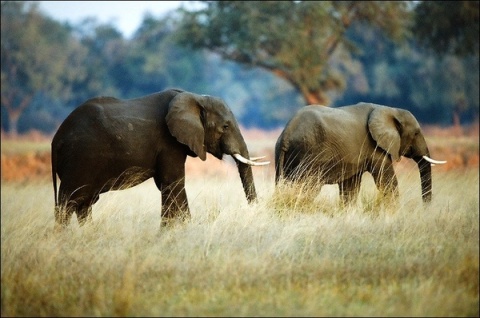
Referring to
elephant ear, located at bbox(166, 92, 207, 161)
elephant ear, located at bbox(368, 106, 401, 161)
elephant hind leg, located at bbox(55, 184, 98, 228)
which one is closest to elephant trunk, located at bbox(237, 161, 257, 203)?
elephant ear, located at bbox(166, 92, 207, 161)

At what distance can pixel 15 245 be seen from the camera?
8414 mm

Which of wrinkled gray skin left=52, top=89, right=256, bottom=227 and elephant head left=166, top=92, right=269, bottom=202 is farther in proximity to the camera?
elephant head left=166, top=92, right=269, bottom=202

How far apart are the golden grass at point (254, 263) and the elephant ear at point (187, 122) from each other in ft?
2.99

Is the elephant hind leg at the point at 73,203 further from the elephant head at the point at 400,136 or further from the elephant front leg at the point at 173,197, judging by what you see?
the elephant head at the point at 400,136

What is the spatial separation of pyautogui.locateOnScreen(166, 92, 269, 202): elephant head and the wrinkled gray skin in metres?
0.01

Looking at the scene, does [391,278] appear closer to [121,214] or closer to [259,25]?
[121,214]

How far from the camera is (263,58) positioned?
33312 millimetres

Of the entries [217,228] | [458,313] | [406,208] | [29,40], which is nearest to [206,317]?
[458,313]


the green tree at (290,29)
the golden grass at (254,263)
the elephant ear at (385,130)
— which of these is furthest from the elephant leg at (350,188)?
the green tree at (290,29)

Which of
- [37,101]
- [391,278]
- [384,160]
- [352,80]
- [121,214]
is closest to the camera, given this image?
[391,278]

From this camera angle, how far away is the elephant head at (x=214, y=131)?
980 cm

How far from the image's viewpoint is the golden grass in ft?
21.2

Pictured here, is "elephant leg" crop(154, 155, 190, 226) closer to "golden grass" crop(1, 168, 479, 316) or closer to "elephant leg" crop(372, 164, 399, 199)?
"golden grass" crop(1, 168, 479, 316)

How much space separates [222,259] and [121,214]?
3.16m
